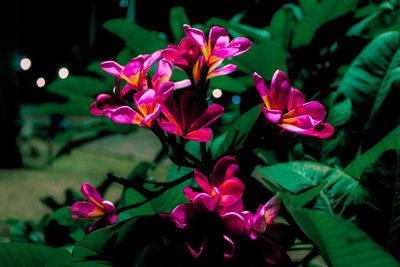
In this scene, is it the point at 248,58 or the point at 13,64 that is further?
the point at 13,64

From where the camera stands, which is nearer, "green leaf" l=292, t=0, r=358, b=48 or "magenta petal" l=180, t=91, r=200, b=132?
"magenta petal" l=180, t=91, r=200, b=132

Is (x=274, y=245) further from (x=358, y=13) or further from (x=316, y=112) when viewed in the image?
(x=358, y=13)

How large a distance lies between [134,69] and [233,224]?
19 cm

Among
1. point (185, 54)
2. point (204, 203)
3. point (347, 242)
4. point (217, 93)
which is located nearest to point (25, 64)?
point (217, 93)

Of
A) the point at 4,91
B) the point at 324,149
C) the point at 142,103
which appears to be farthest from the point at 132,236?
the point at 4,91

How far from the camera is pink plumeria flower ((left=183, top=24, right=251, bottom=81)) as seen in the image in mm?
375

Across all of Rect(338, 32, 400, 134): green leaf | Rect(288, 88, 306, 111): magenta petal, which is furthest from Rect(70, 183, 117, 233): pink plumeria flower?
Rect(338, 32, 400, 134): green leaf

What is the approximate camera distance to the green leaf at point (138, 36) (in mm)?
590

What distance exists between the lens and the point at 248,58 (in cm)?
54

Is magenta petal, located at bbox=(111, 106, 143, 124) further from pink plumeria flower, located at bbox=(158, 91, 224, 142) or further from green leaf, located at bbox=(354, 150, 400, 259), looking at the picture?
green leaf, located at bbox=(354, 150, 400, 259)

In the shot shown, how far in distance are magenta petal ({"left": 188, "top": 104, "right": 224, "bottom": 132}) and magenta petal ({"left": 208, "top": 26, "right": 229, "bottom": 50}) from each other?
0.09 metres

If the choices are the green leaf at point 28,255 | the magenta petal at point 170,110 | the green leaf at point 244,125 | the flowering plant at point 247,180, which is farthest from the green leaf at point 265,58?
the green leaf at point 28,255

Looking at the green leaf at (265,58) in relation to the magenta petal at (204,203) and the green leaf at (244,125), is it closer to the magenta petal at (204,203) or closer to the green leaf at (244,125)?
the green leaf at (244,125)

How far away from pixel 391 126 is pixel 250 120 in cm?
19
